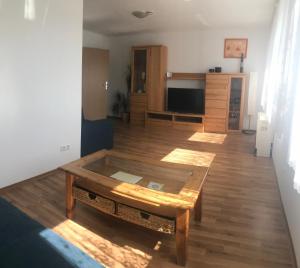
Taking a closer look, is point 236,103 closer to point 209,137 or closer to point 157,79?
point 209,137

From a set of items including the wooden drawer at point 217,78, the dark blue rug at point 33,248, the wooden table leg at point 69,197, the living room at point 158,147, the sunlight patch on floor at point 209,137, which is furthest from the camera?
the wooden drawer at point 217,78

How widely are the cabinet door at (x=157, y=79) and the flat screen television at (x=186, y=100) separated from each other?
0.77 ft

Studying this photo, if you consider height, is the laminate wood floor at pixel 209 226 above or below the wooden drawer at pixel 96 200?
below

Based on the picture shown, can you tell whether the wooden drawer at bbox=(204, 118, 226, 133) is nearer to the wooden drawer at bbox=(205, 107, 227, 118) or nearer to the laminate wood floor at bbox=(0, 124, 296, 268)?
the wooden drawer at bbox=(205, 107, 227, 118)

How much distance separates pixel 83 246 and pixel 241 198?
5.66 feet

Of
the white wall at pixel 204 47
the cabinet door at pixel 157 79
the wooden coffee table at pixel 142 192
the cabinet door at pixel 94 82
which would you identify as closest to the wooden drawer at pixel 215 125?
the white wall at pixel 204 47

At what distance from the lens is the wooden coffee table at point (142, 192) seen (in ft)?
5.86

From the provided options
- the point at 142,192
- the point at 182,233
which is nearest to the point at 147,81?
the point at 142,192

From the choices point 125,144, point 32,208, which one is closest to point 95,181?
point 32,208


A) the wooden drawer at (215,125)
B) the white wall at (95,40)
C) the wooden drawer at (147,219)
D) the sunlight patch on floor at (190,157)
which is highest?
the white wall at (95,40)

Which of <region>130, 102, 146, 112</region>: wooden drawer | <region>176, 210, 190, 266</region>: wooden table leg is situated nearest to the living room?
<region>176, 210, 190, 266</region>: wooden table leg

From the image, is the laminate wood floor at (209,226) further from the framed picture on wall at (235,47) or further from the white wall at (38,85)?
the framed picture on wall at (235,47)

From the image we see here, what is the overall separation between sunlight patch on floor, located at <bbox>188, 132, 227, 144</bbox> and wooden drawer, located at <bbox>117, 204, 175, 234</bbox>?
12.2 ft

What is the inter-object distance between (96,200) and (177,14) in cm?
409
